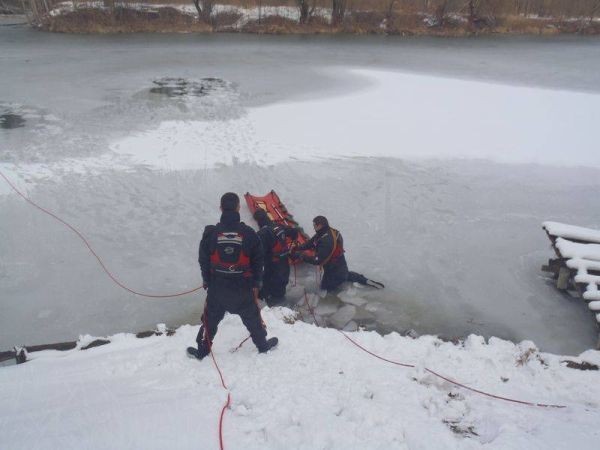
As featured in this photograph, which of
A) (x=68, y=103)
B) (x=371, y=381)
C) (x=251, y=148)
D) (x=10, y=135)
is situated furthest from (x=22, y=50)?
(x=371, y=381)

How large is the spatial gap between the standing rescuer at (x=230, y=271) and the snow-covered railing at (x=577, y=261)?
9.30 feet

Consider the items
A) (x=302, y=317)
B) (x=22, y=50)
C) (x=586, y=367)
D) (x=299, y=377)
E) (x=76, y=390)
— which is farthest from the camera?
(x=22, y=50)

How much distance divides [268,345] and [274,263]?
36.2 inches

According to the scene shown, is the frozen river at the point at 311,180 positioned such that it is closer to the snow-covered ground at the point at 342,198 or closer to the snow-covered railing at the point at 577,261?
the snow-covered ground at the point at 342,198

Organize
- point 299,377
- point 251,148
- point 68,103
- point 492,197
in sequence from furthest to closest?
point 68,103
point 251,148
point 492,197
point 299,377

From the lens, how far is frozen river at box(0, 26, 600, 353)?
3996 mm

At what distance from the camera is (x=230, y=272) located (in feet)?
9.05

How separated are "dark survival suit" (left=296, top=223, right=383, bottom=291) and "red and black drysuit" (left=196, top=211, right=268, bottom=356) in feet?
3.68

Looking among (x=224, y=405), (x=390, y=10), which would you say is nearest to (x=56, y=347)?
(x=224, y=405)

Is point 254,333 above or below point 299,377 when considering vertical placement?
above

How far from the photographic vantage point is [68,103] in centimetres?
944

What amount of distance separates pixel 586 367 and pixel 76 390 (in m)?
3.52

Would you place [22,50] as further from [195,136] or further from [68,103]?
[195,136]

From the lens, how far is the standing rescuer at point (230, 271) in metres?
2.71
